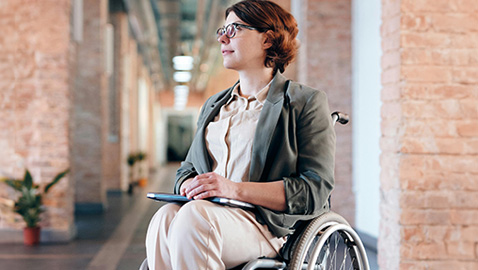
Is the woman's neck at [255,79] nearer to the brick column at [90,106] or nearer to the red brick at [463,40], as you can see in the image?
the red brick at [463,40]

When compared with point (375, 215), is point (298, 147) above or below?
above

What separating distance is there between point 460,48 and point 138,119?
45.0 ft

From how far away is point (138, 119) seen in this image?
1600cm

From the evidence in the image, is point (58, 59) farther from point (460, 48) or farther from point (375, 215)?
point (460, 48)

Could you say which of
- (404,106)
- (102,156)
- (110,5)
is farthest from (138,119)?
(404,106)

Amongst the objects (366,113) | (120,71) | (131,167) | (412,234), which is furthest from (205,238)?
(131,167)

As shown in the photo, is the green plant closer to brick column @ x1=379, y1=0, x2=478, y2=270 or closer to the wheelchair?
brick column @ x1=379, y1=0, x2=478, y2=270

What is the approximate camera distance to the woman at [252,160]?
58.6 inches

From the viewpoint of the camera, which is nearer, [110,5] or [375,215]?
[375,215]

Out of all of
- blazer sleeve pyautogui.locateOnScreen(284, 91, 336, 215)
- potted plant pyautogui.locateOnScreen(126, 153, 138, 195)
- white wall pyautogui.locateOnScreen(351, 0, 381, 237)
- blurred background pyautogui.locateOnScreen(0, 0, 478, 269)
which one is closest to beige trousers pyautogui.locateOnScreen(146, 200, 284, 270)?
blazer sleeve pyautogui.locateOnScreen(284, 91, 336, 215)

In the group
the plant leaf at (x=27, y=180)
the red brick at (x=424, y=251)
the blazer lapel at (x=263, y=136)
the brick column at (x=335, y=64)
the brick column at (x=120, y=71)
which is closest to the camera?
the blazer lapel at (x=263, y=136)

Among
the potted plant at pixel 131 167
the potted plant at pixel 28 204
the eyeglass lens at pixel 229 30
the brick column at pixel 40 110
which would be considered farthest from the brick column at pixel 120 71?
the eyeglass lens at pixel 229 30

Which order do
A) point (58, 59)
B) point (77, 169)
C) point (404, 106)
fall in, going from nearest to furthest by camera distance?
point (404, 106) < point (58, 59) < point (77, 169)

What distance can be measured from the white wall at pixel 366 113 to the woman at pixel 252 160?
3.16 metres
